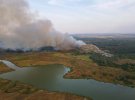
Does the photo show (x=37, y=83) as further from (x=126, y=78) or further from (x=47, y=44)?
(x=47, y=44)

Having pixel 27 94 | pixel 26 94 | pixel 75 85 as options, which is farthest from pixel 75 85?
pixel 26 94

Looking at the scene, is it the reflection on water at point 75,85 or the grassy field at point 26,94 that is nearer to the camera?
the grassy field at point 26,94

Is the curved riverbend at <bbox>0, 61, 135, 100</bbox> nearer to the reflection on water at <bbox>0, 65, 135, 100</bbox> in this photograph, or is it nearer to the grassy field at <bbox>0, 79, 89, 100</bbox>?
the reflection on water at <bbox>0, 65, 135, 100</bbox>

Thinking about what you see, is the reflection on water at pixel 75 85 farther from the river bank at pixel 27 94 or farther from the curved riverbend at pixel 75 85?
the river bank at pixel 27 94

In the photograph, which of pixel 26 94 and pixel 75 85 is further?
pixel 75 85

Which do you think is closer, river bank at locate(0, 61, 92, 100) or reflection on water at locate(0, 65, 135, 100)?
river bank at locate(0, 61, 92, 100)

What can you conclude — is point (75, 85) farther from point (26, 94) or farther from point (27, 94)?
point (26, 94)

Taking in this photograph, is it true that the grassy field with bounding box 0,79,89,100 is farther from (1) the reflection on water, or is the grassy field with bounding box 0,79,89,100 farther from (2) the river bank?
(1) the reflection on water

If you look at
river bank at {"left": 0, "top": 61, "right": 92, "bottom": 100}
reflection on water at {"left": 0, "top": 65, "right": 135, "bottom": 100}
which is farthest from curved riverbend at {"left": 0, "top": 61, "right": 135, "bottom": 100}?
river bank at {"left": 0, "top": 61, "right": 92, "bottom": 100}

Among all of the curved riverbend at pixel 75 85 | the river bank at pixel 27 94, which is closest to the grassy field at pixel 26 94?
the river bank at pixel 27 94
